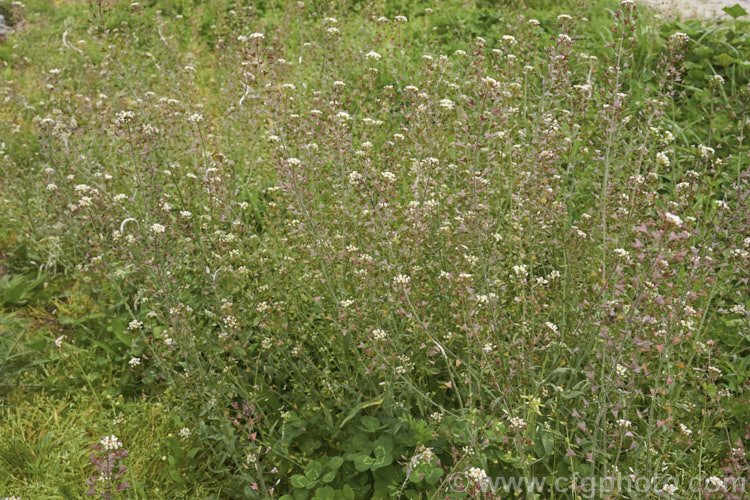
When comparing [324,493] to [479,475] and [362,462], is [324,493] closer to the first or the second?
[362,462]

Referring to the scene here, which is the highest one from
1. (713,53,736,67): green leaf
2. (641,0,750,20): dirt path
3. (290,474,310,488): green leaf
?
(641,0,750,20): dirt path

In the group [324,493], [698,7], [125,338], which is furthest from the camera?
[698,7]

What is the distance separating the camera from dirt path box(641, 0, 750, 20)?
7.26 m

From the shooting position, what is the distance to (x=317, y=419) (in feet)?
9.64

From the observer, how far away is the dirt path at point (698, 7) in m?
7.26

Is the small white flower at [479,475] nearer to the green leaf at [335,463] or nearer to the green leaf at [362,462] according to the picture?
the green leaf at [362,462]

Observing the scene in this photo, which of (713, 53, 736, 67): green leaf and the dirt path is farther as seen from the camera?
the dirt path

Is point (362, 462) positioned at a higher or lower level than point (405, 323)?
lower

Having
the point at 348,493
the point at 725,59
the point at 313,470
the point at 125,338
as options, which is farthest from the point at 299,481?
the point at 725,59

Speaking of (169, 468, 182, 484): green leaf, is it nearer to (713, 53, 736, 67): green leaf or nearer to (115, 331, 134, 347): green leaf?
(115, 331, 134, 347): green leaf

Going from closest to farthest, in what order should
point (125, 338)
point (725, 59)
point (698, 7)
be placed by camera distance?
point (125, 338) → point (725, 59) → point (698, 7)

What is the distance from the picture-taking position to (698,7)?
25.8ft

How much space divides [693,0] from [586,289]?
7625mm

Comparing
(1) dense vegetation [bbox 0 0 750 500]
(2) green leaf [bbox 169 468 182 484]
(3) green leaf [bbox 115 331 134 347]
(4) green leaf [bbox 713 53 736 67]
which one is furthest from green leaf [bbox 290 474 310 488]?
(4) green leaf [bbox 713 53 736 67]
